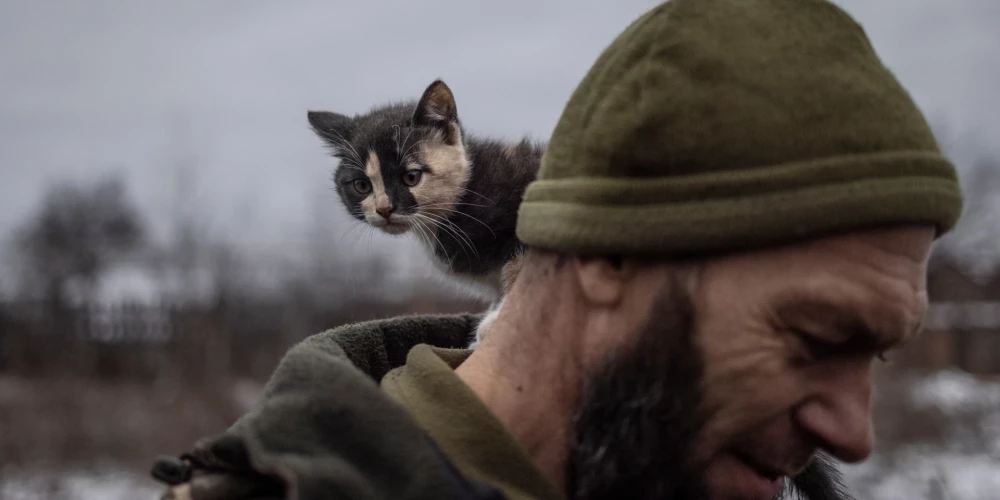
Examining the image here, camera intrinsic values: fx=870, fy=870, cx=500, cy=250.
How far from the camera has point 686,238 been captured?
1.48 meters

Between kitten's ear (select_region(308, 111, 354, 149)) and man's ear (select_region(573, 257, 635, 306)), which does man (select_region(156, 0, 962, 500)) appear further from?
kitten's ear (select_region(308, 111, 354, 149))

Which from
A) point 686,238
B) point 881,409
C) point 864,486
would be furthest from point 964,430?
point 686,238

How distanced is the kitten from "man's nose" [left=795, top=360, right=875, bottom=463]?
6.40 ft

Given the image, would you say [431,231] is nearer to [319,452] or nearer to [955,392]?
[319,452]

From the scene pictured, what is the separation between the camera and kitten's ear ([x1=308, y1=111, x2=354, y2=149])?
3.96 meters

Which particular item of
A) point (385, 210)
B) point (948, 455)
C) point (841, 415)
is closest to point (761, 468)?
point (841, 415)

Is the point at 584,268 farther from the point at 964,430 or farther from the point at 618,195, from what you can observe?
the point at 964,430

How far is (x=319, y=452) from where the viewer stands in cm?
145

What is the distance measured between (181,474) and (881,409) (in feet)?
34.7

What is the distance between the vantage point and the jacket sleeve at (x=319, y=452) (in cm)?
139

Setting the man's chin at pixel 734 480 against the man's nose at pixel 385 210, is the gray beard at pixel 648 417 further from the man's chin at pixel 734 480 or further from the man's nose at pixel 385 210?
the man's nose at pixel 385 210

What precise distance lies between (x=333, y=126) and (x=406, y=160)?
0.39 meters

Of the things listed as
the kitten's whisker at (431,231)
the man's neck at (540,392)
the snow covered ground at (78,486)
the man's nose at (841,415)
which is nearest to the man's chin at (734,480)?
the man's nose at (841,415)

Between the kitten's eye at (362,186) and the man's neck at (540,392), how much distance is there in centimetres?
235
